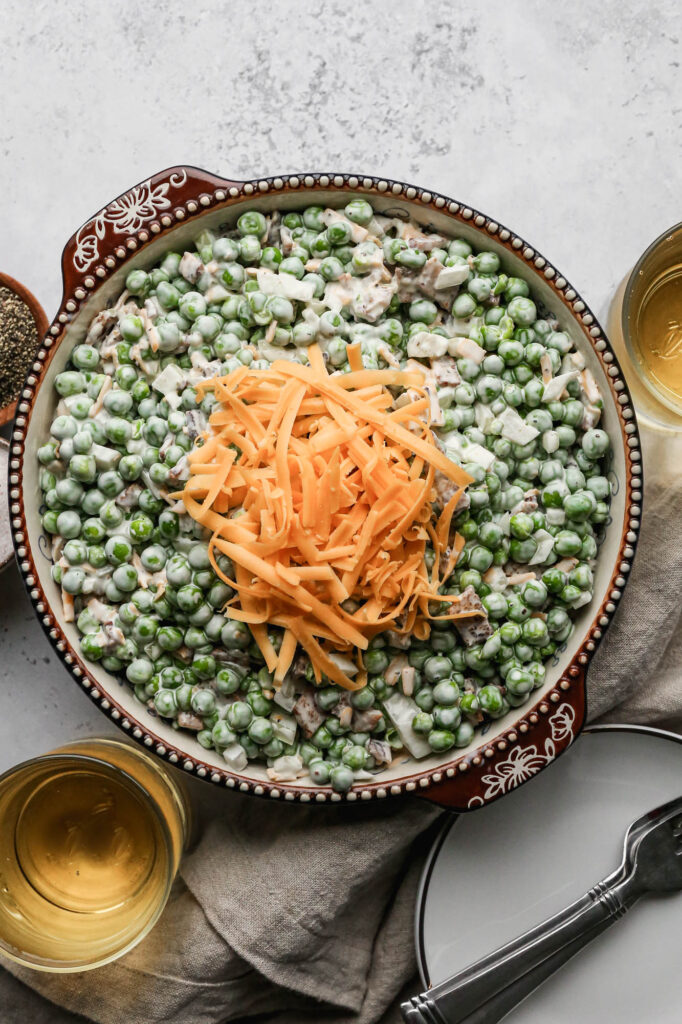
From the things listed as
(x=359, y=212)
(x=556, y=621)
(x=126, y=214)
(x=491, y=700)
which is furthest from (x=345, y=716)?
(x=126, y=214)

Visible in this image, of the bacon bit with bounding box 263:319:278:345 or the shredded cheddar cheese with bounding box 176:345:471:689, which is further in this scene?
the bacon bit with bounding box 263:319:278:345

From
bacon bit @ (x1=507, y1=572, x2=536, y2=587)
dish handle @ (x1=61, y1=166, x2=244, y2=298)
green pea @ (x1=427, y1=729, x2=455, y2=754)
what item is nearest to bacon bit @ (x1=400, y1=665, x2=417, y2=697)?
green pea @ (x1=427, y1=729, x2=455, y2=754)

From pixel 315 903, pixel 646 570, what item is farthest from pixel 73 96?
pixel 315 903

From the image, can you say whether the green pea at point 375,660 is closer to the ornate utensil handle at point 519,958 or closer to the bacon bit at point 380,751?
the bacon bit at point 380,751

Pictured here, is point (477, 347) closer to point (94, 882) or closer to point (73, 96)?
point (73, 96)

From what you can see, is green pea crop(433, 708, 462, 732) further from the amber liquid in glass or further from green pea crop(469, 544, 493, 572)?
the amber liquid in glass

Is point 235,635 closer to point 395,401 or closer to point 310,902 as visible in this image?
point 395,401
